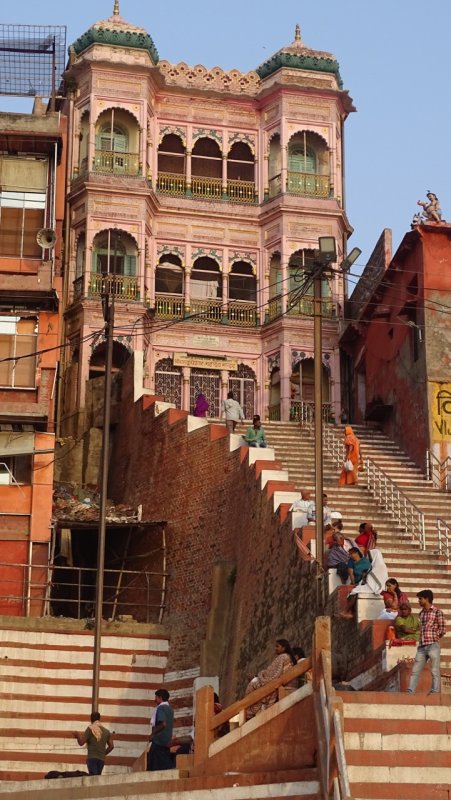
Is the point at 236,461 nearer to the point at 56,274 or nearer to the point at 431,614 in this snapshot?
the point at 56,274

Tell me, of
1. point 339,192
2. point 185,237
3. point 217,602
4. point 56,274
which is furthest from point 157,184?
point 217,602

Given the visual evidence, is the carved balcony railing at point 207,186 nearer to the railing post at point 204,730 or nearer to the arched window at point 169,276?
the arched window at point 169,276

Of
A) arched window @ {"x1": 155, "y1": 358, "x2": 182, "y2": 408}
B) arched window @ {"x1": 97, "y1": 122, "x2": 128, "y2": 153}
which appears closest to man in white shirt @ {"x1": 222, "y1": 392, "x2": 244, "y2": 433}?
arched window @ {"x1": 155, "y1": 358, "x2": 182, "y2": 408}

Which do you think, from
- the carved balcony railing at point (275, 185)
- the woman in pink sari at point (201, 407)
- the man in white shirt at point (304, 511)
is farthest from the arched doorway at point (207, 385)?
the man in white shirt at point (304, 511)

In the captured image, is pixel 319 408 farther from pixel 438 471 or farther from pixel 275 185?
pixel 275 185

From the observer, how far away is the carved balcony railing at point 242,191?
45.6 meters

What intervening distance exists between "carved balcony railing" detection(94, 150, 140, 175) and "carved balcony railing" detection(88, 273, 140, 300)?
3.08 meters

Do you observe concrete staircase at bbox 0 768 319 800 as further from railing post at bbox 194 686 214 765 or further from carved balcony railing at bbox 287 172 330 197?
carved balcony railing at bbox 287 172 330 197

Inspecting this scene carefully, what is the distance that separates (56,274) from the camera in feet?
119

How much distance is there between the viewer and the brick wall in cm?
2767

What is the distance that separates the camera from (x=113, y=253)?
43.4 m

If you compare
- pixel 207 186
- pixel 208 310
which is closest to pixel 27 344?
pixel 208 310

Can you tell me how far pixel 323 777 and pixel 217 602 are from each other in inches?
552

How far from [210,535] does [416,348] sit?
6758mm
